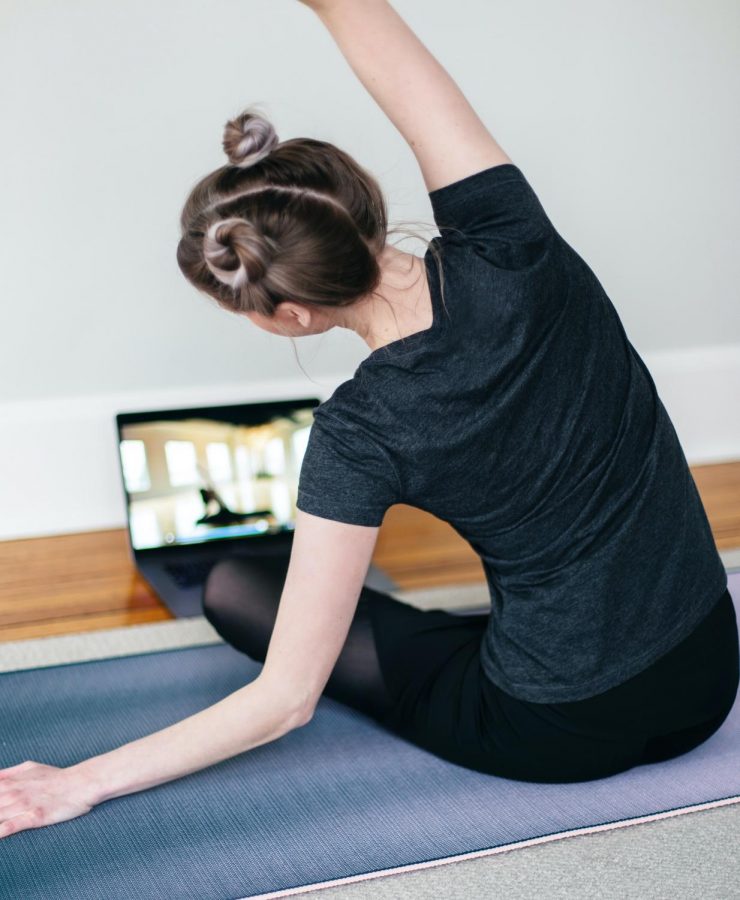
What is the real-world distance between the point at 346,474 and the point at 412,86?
437 millimetres

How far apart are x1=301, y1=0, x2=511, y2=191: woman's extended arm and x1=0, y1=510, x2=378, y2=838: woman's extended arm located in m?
0.43

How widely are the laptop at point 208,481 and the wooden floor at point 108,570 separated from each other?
0.25 feet

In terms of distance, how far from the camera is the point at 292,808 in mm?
1456

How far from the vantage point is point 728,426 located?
3.21 meters

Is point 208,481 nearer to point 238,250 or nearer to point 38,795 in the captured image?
point 38,795

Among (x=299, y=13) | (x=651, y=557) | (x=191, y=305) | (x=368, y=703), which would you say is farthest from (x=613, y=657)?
(x=299, y=13)

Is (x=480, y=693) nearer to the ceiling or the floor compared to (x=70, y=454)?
nearer to the floor

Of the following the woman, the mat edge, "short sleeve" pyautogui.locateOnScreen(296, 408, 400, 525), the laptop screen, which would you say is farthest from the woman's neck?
the laptop screen

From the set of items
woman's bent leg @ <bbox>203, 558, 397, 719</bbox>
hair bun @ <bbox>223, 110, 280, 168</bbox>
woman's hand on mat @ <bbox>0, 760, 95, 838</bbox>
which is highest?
hair bun @ <bbox>223, 110, 280, 168</bbox>

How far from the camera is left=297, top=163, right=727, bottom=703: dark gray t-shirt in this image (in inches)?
46.1

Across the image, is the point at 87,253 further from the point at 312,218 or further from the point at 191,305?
the point at 312,218

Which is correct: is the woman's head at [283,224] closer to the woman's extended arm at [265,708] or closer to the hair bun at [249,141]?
the hair bun at [249,141]

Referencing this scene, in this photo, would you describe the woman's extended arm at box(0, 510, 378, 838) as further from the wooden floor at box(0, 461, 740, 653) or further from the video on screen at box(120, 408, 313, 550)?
the video on screen at box(120, 408, 313, 550)

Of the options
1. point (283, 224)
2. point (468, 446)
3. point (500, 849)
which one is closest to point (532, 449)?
point (468, 446)
